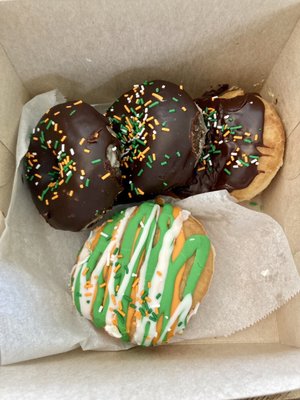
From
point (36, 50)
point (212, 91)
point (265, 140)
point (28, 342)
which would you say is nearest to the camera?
point (28, 342)

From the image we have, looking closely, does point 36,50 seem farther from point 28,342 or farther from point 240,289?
point 240,289

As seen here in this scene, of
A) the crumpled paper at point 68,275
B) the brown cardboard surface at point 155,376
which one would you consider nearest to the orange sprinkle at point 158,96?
the crumpled paper at point 68,275

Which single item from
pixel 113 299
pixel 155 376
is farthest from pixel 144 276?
pixel 155 376

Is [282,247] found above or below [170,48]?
below

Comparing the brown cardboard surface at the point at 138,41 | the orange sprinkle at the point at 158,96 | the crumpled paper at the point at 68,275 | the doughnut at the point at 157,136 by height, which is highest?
the brown cardboard surface at the point at 138,41

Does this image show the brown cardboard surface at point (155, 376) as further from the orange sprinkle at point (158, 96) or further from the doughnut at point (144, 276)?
the orange sprinkle at point (158, 96)

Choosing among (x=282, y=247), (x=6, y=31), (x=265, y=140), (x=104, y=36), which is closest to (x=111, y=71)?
(x=104, y=36)
